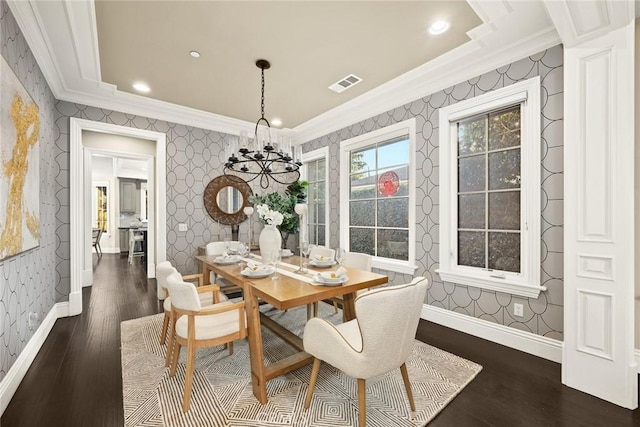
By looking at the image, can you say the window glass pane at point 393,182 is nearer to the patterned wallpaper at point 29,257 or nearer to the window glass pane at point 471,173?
the window glass pane at point 471,173

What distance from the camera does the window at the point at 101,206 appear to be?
8570 mm

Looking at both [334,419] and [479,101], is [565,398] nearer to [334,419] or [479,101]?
[334,419]

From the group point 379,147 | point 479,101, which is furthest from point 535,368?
point 379,147

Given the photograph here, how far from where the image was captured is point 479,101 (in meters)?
2.73

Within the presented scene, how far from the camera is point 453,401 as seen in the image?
183 centimetres

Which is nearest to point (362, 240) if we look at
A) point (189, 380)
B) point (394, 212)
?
point (394, 212)

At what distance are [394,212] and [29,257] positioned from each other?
12.0ft

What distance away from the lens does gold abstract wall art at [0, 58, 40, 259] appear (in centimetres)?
170

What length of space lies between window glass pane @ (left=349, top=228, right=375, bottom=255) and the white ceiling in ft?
5.50

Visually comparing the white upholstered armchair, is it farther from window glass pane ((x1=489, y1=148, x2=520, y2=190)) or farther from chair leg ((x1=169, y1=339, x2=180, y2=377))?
window glass pane ((x1=489, y1=148, x2=520, y2=190))

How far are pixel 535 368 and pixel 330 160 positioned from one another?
138 inches

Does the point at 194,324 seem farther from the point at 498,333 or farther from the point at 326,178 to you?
the point at 326,178

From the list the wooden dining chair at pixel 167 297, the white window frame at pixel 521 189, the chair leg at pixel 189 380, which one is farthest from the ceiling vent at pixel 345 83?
the chair leg at pixel 189 380

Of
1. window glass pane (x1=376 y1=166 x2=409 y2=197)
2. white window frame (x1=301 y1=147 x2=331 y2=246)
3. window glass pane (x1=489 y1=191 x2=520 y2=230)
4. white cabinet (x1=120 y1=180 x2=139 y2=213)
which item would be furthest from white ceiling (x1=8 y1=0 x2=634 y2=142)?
white cabinet (x1=120 y1=180 x2=139 y2=213)
